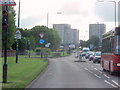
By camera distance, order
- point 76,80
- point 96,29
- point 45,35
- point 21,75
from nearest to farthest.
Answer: point 76,80 < point 21,75 < point 45,35 < point 96,29

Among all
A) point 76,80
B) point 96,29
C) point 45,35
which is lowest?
point 76,80

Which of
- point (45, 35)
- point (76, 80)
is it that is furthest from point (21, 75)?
point (45, 35)

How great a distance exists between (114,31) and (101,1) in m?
14.5

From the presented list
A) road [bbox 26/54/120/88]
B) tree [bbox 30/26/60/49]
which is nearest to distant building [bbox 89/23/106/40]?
tree [bbox 30/26/60/49]

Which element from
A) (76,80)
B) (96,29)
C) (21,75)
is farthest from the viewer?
(96,29)

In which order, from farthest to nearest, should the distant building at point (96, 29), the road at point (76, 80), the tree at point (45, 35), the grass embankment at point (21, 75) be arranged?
the distant building at point (96, 29) < the tree at point (45, 35) < the road at point (76, 80) < the grass embankment at point (21, 75)

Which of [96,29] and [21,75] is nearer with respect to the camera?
[21,75]

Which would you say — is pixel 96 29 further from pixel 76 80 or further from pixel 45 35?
pixel 76 80

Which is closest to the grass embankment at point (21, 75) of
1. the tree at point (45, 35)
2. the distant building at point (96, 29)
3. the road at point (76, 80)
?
the road at point (76, 80)

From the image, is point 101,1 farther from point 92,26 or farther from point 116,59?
point 92,26

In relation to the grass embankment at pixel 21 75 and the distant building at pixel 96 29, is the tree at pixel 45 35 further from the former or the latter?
the grass embankment at pixel 21 75

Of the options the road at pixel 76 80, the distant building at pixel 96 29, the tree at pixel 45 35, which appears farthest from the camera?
the distant building at pixel 96 29

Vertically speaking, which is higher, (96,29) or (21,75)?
(96,29)

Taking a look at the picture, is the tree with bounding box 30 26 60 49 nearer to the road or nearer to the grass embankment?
the grass embankment
